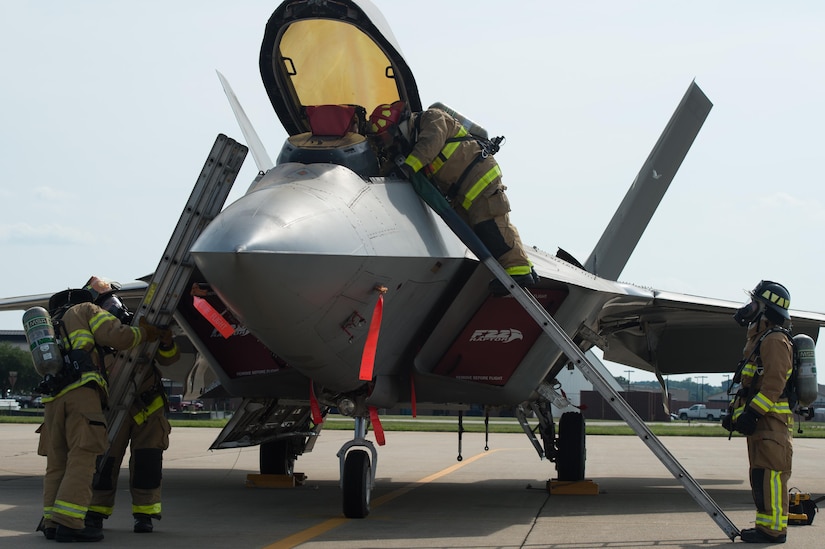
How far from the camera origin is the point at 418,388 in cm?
884

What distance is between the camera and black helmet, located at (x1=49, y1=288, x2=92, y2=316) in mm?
7617

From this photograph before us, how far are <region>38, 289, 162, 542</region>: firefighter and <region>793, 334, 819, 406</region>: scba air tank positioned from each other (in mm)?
4870

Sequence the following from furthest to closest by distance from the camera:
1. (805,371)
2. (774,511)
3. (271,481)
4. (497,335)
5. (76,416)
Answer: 1. (271,481)
2. (497,335)
3. (805,371)
4. (774,511)
5. (76,416)

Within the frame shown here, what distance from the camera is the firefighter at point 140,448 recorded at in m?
7.34

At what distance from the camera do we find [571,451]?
11.4 metres

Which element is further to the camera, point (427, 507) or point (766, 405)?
point (427, 507)

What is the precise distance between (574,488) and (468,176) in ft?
14.0

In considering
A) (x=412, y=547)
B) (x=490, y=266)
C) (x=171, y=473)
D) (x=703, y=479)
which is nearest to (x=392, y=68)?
(x=490, y=266)

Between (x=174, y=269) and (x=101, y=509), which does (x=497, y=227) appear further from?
(x=101, y=509)

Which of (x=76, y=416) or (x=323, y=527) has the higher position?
(x=76, y=416)

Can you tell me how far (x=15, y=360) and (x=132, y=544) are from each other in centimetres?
7939

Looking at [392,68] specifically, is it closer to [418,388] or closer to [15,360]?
[418,388]

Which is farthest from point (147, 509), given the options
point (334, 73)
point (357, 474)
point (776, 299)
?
point (776, 299)

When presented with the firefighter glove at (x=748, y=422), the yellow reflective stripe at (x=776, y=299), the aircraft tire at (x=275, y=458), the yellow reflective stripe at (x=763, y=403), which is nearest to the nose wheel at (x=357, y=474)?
the firefighter glove at (x=748, y=422)
